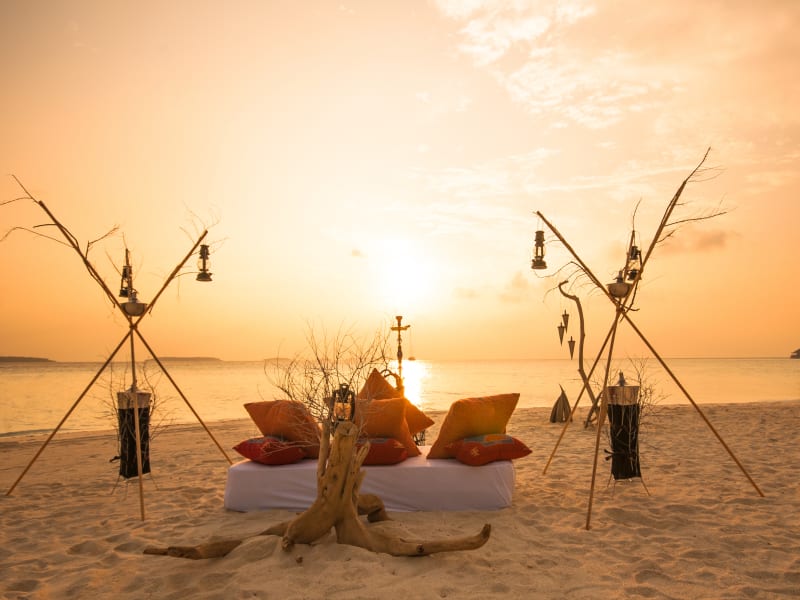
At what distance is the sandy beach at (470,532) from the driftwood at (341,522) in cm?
7

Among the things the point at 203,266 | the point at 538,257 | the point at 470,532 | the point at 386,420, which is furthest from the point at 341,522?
the point at 203,266

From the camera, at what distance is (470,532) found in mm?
3510

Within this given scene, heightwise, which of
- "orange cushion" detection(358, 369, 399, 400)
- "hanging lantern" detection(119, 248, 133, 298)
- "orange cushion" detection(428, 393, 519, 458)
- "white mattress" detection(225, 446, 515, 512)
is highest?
"hanging lantern" detection(119, 248, 133, 298)

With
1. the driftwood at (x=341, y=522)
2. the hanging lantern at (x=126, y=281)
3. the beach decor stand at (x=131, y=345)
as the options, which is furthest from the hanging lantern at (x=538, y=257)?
the hanging lantern at (x=126, y=281)

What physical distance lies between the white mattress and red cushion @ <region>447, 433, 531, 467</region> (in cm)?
7

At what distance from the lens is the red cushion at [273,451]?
4.11 m

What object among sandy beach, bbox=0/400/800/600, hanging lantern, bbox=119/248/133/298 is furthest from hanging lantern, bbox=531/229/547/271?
hanging lantern, bbox=119/248/133/298

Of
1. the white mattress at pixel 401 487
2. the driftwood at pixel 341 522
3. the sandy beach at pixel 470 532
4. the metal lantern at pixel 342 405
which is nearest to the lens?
the sandy beach at pixel 470 532

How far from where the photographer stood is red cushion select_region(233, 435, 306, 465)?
4.11m

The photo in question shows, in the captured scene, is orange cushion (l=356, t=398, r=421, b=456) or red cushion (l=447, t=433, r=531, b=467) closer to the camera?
red cushion (l=447, t=433, r=531, b=467)

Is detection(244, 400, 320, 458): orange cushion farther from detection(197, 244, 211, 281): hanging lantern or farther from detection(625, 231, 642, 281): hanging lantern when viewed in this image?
detection(625, 231, 642, 281): hanging lantern

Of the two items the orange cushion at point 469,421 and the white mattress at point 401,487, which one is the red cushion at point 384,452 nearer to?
the white mattress at point 401,487

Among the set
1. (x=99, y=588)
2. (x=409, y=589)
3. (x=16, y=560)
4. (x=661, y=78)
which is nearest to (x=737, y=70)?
(x=661, y=78)

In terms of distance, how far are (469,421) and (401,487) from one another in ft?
2.46
